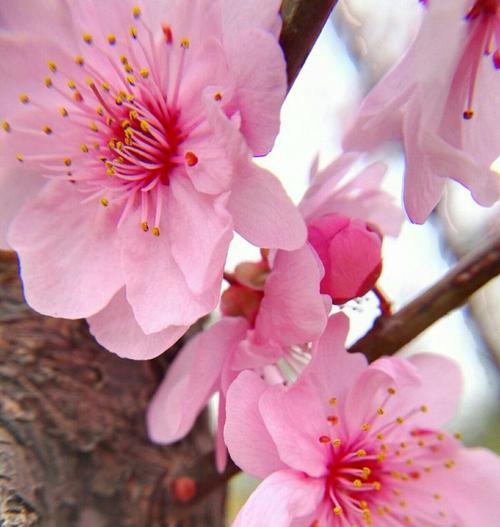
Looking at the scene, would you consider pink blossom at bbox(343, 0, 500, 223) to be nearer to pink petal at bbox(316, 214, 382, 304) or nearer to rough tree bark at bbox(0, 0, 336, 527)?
pink petal at bbox(316, 214, 382, 304)

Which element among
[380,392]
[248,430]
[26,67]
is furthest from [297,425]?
[26,67]

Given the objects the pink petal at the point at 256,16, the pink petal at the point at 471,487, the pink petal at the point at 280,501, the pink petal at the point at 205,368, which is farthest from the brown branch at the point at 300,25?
the pink petal at the point at 471,487

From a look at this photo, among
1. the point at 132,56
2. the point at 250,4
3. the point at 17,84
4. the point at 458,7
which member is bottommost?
the point at 17,84

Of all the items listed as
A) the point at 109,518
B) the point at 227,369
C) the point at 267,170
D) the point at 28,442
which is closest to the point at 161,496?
the point at 109,518

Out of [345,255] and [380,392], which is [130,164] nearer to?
[345,255]

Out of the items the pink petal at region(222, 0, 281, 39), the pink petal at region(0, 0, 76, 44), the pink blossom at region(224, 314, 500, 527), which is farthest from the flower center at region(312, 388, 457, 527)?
the pink petal at region(0, 0, 76, 44)

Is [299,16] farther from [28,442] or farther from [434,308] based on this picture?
[28,442]

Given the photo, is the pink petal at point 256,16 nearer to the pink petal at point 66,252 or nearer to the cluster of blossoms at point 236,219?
the cluster of blossoms at point 236,219
